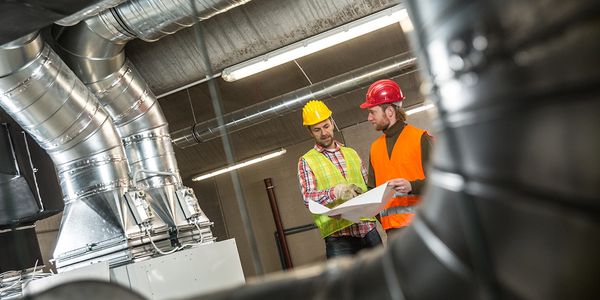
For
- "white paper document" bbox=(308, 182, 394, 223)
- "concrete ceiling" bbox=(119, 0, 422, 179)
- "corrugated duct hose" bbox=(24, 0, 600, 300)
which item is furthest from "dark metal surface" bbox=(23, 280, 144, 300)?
"concrete ceiling" bbox=(119, 0, 422, 179)

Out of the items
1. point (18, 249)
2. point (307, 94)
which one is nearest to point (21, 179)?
point (18, 249)

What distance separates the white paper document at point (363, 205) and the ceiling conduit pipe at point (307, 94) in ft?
14.6

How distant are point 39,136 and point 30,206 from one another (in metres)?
0.80

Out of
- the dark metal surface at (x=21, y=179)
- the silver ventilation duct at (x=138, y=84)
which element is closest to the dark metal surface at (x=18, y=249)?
the dark metal surface at (x=21, y=179)

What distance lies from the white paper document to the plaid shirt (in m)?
0.25

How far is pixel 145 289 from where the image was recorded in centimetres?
380

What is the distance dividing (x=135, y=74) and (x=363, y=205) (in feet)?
9.54

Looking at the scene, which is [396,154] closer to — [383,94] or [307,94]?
[383,94]

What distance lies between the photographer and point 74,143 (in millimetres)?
4180

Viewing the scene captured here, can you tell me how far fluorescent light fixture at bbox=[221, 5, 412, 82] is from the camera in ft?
17.0

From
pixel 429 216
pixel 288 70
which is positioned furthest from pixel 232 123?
pixel 429 216

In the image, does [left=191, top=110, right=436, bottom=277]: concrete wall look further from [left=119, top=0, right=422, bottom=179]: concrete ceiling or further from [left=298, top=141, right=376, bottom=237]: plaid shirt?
[left=298, top=141, right=376, bottom=237]: plaid shirt

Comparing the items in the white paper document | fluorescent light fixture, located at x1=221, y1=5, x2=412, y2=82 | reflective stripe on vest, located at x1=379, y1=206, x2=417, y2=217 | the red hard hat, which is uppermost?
fluorescent light fixture, located at x1=221, y1=5, x2=412, y2=82

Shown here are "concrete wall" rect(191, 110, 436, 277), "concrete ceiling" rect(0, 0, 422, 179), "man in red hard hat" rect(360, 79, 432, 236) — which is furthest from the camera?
"concrete wall" rect(191, 110, 436, 277)
